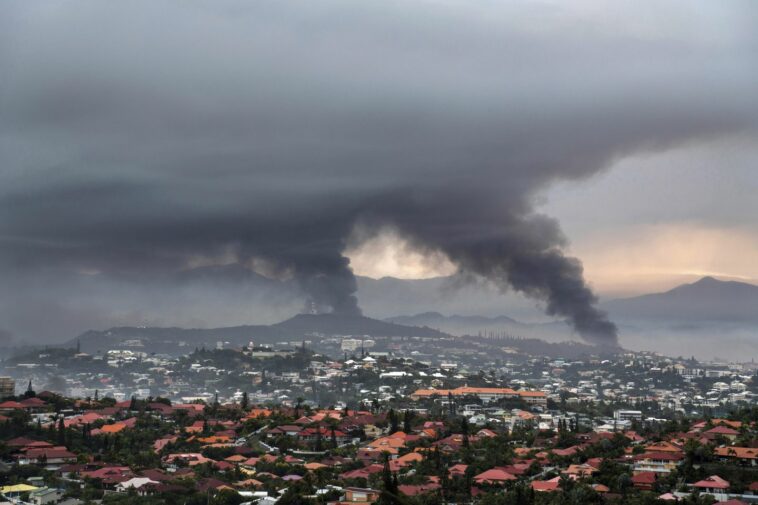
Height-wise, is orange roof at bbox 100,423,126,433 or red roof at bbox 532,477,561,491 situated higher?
orange roof at bbox 100,423,126,433

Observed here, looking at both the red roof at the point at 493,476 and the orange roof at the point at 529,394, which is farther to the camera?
the orange roof at the point at 529,394

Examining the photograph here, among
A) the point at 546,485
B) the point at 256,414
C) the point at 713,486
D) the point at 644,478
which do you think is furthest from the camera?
the point at 256,414

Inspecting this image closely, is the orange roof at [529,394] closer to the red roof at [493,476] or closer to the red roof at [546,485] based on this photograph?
the red roof at [493,476]

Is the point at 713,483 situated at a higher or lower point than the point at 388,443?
higher

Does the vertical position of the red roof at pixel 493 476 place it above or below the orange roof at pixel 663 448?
below

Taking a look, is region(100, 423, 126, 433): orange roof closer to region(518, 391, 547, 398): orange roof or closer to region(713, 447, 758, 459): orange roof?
region(713, 447, 758, 459): orange roof

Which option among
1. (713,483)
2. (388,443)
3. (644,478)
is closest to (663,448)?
(644,478)

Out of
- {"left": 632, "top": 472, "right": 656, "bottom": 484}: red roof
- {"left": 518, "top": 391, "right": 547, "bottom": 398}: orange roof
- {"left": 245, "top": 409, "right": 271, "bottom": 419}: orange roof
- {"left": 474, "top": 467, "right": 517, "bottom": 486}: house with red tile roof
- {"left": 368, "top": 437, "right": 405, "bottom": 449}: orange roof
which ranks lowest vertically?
{"left": 474, "top": 467, "right": 517, "bottom": 486}: house with red tile roof

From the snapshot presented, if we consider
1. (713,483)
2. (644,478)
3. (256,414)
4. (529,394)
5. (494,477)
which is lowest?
(494,477)

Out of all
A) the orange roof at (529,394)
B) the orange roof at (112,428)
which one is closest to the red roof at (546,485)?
the orange roof at (112,428)

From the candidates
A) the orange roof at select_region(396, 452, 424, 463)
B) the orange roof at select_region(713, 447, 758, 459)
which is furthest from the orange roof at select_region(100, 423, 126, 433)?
the orange roof at select_region(713, 447, 758, 459)

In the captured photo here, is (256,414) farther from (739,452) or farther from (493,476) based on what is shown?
(739,452)
